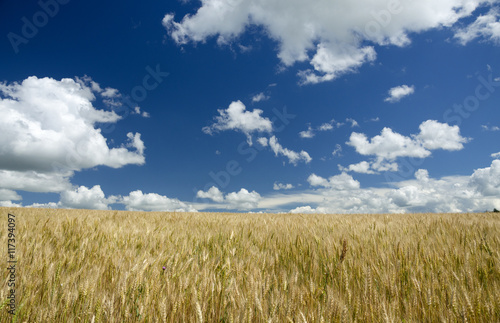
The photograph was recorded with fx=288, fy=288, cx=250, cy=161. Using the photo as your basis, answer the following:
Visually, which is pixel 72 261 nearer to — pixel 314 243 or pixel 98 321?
pixel 98 321

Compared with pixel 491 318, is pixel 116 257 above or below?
above

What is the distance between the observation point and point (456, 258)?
2.64m

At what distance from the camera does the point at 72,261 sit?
259 cm

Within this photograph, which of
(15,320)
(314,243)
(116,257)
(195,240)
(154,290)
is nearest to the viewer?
(15,320)

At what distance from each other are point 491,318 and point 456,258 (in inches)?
50.2

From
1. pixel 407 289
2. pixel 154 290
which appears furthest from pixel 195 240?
pixel 407 289

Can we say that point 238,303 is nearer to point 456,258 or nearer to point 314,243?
point 314,243

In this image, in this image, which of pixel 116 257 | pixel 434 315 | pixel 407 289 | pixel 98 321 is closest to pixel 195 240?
pixel 116 257

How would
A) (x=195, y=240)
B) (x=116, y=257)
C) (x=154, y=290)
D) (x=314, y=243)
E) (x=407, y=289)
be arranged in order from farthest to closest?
(x=195, y=240) < (x=314, y=243) < (x=116, y=257) < (x=407, y=289) < (x=154, y=290)

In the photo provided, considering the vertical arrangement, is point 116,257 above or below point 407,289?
above

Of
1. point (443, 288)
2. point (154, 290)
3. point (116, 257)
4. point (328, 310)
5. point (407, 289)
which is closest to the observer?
point (328, 310)

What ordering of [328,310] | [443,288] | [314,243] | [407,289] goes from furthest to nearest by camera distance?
[314,243] → [407,289] → [443,288] → [328,310]

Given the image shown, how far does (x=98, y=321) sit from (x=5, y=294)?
2.54ft

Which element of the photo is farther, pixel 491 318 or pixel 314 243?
pixel 314 243
